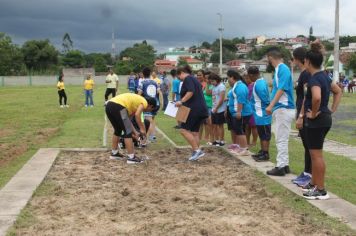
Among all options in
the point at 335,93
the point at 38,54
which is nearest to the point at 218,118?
the point at 335,93

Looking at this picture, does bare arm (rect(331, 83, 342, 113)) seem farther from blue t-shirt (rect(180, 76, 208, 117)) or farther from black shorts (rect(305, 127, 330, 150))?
blue t-shirt (rect(180, 76, 208, 117))

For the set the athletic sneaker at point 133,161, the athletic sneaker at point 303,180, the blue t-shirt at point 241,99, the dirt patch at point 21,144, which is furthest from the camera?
the dirt patch at point 21,144

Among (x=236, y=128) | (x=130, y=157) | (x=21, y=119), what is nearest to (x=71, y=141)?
(x=130, y=157)

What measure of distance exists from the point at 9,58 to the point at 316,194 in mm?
83594

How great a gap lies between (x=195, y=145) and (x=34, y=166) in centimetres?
293

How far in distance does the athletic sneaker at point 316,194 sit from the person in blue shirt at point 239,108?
340 centimetres

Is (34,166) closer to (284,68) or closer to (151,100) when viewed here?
(151,100)

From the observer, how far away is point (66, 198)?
21.3 feet

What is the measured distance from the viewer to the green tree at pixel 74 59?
391ft

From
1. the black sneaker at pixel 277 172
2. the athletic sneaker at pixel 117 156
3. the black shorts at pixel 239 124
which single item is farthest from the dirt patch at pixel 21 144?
the black sneaker at pixel 277 172

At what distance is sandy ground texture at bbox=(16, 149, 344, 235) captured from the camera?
16.9 feet

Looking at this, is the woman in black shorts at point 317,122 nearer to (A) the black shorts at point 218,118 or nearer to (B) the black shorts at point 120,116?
(B) the black shorts at point 120,116

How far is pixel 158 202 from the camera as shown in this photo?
6.21m

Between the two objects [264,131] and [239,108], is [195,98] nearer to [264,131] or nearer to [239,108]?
[239,108]
